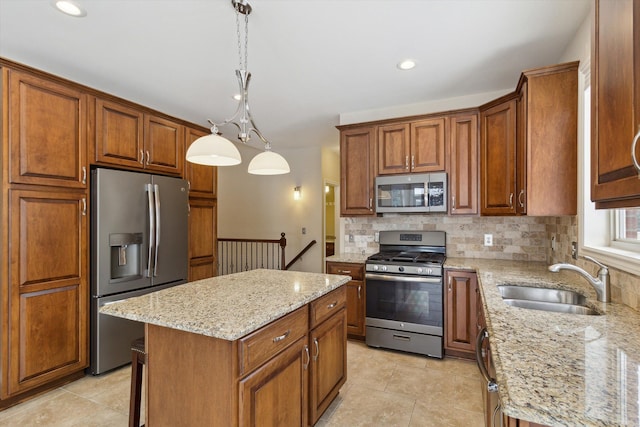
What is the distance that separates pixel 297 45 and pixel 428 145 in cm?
169

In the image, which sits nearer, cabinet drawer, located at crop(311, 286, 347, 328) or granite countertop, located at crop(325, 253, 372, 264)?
cabinet drawer, located at crop(311, 286, 347, 328)

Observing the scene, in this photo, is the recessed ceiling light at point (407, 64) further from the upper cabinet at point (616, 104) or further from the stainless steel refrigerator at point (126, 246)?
the stainless steel refrigerator at point (126, 246)

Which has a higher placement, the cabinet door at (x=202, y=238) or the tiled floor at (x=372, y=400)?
the cabinet door at (x=202, y=238)

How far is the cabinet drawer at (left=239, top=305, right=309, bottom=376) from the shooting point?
1.28 m

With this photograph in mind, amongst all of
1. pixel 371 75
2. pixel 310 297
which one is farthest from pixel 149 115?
pixel 310 297

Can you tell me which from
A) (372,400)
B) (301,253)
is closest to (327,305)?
(372,400)

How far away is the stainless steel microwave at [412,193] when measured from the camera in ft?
10.3

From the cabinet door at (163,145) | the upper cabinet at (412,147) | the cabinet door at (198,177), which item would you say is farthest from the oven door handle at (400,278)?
the cabinet door at (163,145)

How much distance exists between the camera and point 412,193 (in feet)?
10.6

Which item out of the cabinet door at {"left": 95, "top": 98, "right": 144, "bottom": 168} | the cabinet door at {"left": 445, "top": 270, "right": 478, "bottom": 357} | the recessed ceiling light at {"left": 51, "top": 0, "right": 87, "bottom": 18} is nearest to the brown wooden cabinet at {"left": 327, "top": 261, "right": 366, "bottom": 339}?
the cabinet door at {"left": 445, "top": 270, "right": 478, "bottom": 357}

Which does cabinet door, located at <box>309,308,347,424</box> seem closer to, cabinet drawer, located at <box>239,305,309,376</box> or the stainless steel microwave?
cabinet drawer, located at <box>239,305,309,376</box>

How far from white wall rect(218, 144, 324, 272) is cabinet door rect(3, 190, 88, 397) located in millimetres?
3469

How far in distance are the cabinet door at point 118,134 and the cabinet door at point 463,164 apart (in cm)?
306

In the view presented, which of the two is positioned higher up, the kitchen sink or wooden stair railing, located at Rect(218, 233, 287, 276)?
the kitchen sink
